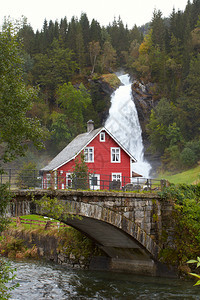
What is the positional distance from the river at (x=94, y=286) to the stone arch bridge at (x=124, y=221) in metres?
1.23

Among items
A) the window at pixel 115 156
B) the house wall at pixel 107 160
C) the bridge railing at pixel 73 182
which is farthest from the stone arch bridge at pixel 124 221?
the window at pixel 115 156

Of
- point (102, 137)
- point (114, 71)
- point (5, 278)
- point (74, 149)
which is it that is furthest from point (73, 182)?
point (114, 71)

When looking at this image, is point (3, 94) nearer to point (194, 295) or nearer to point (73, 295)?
point (73, 295)

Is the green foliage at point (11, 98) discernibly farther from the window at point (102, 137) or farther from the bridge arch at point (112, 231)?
the window at point (102, 137)

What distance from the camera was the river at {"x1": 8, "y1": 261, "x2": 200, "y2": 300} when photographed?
59.6 ft

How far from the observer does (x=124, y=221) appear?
20.7 m

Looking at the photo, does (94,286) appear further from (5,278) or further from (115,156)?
(115,156)

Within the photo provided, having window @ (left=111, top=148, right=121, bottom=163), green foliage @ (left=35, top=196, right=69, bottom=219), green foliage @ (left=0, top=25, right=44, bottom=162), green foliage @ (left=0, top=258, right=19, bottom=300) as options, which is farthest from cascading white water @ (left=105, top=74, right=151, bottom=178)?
green foliage @ (left=0, top=258, right=19, bottom=300)

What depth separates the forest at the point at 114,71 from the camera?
6425cm

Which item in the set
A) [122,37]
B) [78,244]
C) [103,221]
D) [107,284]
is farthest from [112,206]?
[122,37]

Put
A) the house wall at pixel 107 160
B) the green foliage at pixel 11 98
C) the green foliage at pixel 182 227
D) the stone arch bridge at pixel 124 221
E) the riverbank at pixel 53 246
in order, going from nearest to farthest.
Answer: the green foliage at pixel 11 98
the stone arch bridge at pixel 124 221
the green foliage at pixel 182 227
the riverbank at pixel 53 246
the house wall at pixel 107 160

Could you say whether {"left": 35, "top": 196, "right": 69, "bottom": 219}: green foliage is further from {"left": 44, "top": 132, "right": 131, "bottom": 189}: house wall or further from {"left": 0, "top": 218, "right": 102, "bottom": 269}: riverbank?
{"left": 44, "top": 132, "right": 131, "bottom": 189}: house wall

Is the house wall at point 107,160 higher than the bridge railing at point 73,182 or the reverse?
higher

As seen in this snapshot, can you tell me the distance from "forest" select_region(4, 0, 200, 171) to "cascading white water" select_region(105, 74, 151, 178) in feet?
9.12
